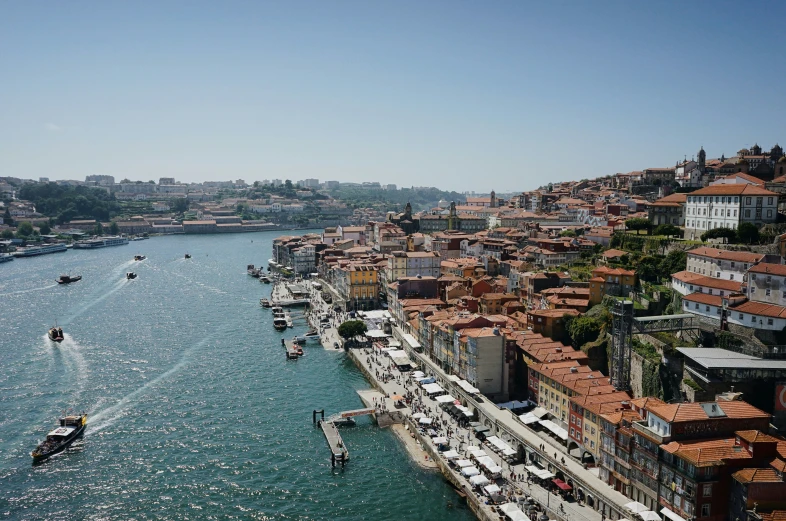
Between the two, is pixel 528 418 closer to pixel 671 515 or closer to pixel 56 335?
pixel 671 515

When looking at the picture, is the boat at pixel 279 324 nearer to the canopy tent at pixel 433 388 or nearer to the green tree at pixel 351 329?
the green tree at pixel 351 329

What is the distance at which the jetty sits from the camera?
80.2 feet

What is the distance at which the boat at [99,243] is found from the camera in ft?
347

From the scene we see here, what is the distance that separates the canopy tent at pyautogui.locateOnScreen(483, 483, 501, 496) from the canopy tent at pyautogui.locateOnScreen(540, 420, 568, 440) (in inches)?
158

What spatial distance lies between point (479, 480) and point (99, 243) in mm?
103238

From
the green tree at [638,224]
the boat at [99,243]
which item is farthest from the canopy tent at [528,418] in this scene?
the boat at [99,243]

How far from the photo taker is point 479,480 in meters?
21.4

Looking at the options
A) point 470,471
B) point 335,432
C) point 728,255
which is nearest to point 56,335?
point 335,432

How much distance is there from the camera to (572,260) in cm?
4309

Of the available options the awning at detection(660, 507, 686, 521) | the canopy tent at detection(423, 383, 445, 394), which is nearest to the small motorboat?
the canopy tent at detection(423, 383, 445, 394)

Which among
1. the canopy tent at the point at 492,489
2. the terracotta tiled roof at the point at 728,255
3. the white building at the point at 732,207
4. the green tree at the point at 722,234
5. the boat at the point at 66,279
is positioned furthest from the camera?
the boat at the point at 66,279

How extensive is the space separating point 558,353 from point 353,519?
12.6m

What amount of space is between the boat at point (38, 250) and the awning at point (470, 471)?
94393 mm

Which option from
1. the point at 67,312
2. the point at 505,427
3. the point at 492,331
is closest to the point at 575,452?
the point at 505,427
